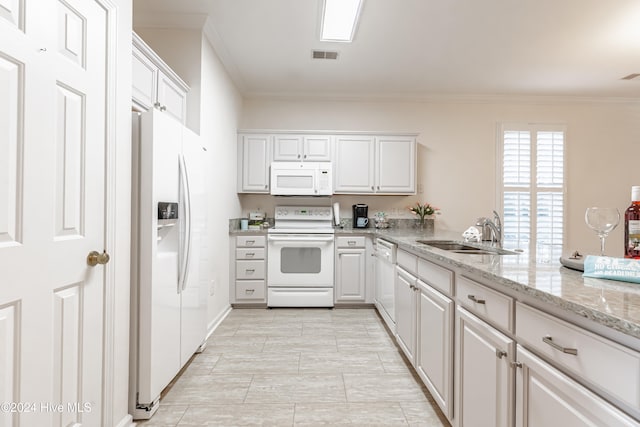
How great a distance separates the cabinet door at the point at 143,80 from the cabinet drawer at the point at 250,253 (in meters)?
2.09

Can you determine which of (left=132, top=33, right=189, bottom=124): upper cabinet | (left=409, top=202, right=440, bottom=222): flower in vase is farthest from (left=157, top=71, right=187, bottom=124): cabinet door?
(left=409, top=202, right=440, bottom=222): flower in vase

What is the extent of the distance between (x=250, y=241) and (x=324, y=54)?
217 cm

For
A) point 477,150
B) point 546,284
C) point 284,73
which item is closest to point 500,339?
point 546,284

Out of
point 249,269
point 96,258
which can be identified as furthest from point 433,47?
point 96,258

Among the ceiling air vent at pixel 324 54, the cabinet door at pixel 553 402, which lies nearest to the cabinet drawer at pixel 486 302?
the cabinet door at pixel 553 402

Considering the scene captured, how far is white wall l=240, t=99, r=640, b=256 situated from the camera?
4.95 metres

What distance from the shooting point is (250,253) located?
165 inches

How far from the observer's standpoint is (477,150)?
4.98 m

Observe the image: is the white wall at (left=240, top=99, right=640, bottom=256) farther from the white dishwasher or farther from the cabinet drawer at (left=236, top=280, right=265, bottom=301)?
the cabinet drawer at (left=236, top=280, right=265, bottom=301)

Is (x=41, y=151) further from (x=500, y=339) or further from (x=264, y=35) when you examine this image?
(x=264, y=35)

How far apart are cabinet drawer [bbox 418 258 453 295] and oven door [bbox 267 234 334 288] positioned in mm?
1951

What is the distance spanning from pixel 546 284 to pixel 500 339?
0.96ft

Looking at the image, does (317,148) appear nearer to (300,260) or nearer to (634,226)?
(300,260)

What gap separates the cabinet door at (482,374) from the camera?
1.26m
